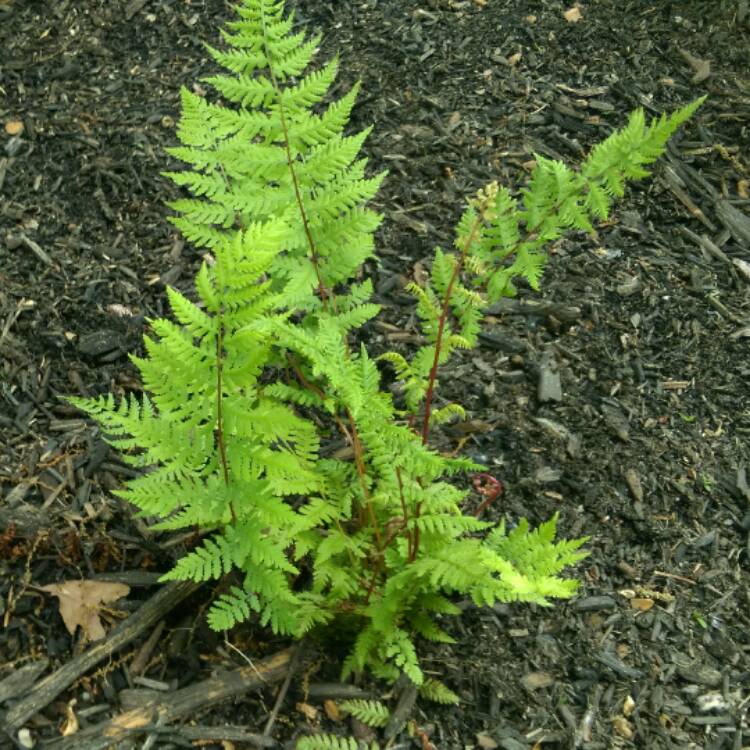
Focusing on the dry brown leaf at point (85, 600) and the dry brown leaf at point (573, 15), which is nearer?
the dry brown leaf at point (85, 600)

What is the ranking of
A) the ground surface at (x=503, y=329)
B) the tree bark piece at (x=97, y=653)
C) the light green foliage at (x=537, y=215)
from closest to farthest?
the light green foliage at (x=537, y=215) < the tree bark piece at (x=97, y=653) < the ground surface at (x=503, y=329)

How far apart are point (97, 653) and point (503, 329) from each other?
188 cm

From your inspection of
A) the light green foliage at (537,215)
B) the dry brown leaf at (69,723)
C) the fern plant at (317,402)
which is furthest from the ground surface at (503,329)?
the light green foliage at (537,215)

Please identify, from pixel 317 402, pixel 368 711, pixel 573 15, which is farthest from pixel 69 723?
pixel 573 15

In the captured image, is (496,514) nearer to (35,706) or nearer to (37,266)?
(35,706)

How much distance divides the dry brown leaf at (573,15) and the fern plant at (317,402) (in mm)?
2195

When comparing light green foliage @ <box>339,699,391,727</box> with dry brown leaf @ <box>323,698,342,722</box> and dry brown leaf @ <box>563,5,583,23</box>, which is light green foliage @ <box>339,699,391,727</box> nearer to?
dry brown leaf @ <box>323,698,342,722</box>

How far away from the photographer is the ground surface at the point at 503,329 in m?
2.88

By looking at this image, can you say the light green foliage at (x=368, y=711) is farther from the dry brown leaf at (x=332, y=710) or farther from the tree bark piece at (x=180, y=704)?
the tree bark piece at (x=180, y=704)

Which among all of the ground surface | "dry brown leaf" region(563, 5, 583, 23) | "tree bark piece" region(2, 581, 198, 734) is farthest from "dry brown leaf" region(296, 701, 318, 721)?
"dry brown leaf" region(563, 5, 583, 23)

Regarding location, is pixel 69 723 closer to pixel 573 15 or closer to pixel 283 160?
pixel 283 160

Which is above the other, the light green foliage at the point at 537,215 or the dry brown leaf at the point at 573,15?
the dry brown leaf at the point at 573,15

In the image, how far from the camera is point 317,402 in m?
2.81

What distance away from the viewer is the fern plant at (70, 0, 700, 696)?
225 centimetres
